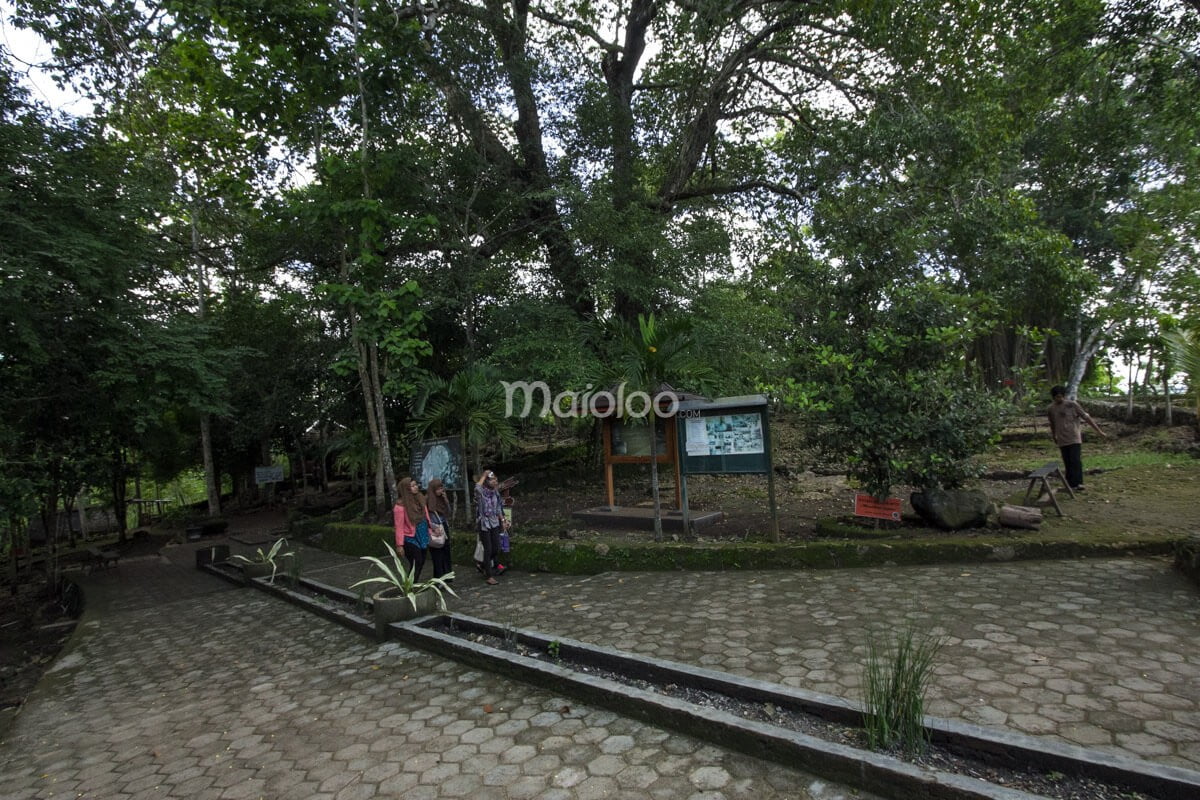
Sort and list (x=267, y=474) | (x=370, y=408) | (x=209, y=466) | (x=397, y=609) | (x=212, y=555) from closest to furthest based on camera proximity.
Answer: (x=397, y=609) < (x=370, y=408) < (x=212, y=555) < (x=209, y=466) < (x=267, y=474)

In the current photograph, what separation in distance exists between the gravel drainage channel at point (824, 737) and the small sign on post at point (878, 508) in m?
4.22

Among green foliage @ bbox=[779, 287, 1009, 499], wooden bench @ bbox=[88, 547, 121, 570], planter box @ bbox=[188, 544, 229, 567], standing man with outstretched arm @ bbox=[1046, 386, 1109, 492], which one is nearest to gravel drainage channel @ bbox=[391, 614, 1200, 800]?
green foliage @ bbox=[779, 287, 1009, 499]

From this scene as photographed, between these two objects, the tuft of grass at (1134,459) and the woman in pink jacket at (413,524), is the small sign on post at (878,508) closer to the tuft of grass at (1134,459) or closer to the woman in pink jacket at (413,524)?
the woman in pink jacket at (413,524)

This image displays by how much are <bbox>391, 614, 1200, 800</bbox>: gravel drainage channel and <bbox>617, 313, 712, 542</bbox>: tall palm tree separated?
3.66 metres

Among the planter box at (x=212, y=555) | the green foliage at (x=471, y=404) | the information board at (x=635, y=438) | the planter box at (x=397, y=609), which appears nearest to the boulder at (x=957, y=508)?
the information board at (x=635, y=438)

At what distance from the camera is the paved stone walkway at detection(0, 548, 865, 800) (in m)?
3.05

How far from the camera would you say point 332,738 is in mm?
3775

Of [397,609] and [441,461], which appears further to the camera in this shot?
[441,461]

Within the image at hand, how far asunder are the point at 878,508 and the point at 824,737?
4702mm

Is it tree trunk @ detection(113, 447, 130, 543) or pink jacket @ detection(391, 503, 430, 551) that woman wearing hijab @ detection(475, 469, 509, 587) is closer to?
pink jacket @ detection(391, 503, 430, 551)

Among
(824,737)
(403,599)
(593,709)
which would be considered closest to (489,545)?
(403,599)

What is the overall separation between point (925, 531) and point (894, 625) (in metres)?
2.91

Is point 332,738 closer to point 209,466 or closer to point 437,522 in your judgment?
point 437,522

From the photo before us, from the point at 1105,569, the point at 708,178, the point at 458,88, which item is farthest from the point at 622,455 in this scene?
the point at 708,178
